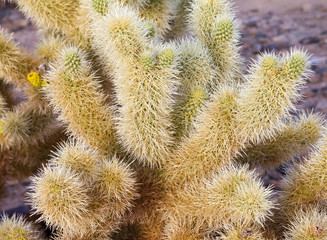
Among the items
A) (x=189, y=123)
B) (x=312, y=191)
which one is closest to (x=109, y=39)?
(x=189, y=123)

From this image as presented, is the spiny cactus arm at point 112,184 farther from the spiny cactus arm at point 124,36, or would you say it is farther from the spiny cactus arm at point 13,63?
the spiny cactus arm at point 13,63

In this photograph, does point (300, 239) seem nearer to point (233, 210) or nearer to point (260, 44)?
point (233, 210)

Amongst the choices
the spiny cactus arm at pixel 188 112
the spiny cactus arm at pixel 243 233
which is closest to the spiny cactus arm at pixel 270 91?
the spiny cactus arm at pixel 188 112

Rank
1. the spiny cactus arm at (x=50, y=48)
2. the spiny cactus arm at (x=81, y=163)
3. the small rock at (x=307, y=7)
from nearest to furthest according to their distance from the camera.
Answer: the spiny cactus arm at (x=81, y=163) < the spiny cactus arm at (x=50, y=48) < the small rock at (x=307, y=7)

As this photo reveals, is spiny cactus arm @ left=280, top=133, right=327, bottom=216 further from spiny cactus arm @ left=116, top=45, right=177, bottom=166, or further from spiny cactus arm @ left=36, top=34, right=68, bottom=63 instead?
spiny cactus arm @ left=36, top=34, right=68, bottom=63

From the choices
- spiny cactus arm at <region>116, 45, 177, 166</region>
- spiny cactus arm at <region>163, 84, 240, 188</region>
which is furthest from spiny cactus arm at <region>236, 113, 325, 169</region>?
spiny cactus arm at <region>116, 45, 177, 166</region>

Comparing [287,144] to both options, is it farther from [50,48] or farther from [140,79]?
[50,48]

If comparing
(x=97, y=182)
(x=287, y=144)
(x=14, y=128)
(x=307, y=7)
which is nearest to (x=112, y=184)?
(x=97, y=182)

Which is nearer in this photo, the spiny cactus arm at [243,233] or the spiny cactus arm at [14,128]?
the spiny cactus arm at [243,233]
